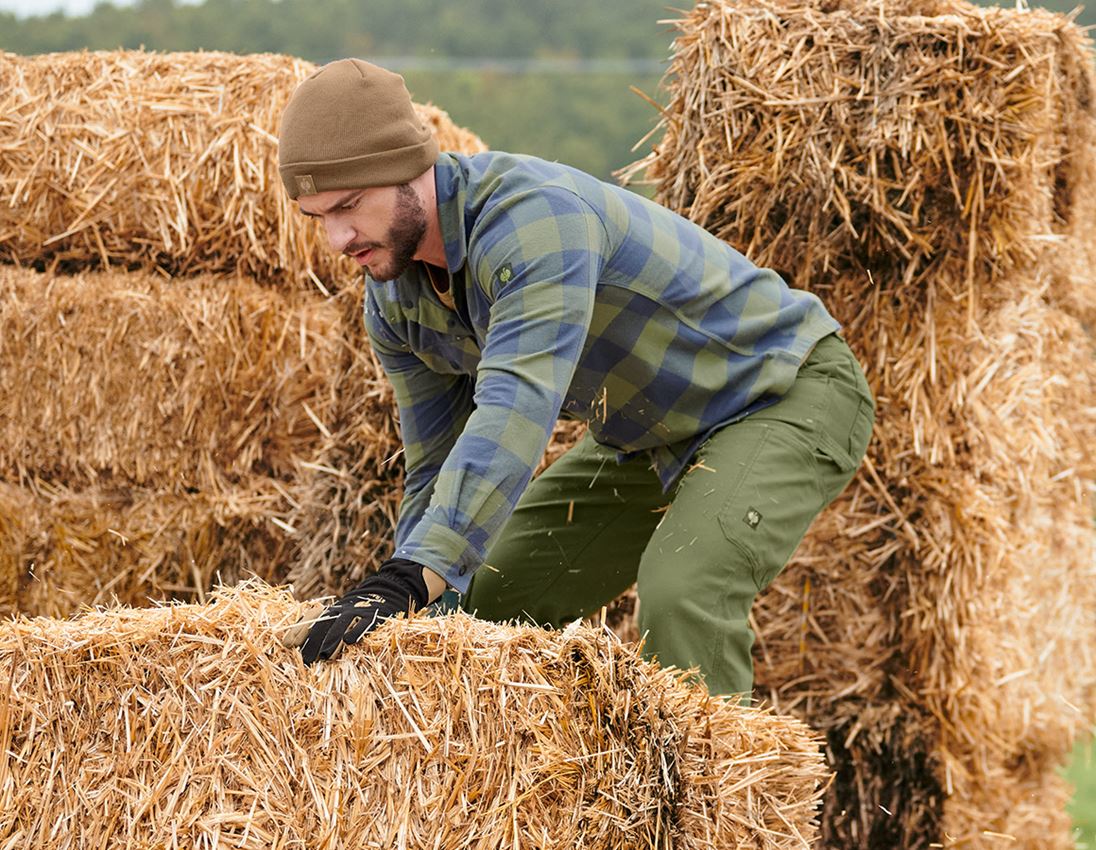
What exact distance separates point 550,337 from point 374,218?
491 millimetres

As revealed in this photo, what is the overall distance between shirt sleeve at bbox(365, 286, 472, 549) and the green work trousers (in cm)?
29

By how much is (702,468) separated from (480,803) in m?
1.10

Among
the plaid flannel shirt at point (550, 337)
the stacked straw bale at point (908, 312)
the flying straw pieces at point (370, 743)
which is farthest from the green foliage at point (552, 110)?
the flying straw pieces at point (370, 743)

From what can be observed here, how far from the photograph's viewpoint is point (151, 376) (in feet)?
15.5

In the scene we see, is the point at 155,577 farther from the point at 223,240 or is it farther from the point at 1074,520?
the point at 1074,520

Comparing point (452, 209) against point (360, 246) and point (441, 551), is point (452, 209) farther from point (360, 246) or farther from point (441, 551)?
point (441, 551)

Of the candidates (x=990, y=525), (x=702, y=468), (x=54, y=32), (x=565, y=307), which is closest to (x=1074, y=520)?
(x=990, y=525)

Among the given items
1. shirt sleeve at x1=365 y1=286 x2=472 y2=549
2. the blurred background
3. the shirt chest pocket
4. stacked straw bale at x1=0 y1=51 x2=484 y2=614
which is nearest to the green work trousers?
shirt sleeve at x1=365 y1=286 x2=472 y2=549

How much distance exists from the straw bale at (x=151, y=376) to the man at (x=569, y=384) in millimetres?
1376

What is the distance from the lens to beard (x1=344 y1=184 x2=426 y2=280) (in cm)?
287

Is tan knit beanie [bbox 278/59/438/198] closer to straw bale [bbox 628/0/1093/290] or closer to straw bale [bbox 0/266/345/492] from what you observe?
straw bale [bbox 628/0/1093/290]

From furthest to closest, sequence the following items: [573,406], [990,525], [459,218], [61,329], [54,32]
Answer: [54,32] < [61,329] < [990,525] < [573,406] < [459,218]

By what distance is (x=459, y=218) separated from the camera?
2902mm

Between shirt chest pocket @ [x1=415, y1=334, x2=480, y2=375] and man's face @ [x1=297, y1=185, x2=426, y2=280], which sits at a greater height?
man's face @ [x1=297, y1=185, x2=426, y2=280]
